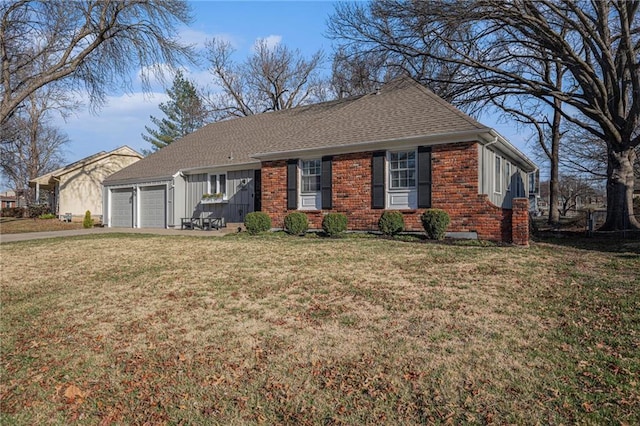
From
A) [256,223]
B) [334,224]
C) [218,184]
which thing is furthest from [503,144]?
[218,184]

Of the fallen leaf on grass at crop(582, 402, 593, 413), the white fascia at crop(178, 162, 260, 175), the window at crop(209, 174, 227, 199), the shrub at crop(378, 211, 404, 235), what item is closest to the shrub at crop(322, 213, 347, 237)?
the shrub at crop(378, 211, 404, 235)

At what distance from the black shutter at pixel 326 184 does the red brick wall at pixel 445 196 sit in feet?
0.67

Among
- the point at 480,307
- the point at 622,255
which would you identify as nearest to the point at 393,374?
the point at 480,307

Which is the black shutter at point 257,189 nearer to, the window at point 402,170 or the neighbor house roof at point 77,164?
the window at point 402,170

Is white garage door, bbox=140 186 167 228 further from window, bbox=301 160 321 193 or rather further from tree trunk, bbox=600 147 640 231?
tree trunk, bbox=600 147 640 231

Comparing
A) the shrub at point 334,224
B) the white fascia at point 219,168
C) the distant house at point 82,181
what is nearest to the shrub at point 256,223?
the shrub at point 334,224

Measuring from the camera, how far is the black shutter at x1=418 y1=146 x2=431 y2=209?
1257 cm

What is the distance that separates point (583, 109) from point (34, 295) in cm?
1730

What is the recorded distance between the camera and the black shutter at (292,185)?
50.4 ft

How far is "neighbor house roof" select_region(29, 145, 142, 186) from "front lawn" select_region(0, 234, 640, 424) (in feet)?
74.5

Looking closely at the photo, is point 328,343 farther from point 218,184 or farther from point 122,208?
point 122,208

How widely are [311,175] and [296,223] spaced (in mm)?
2171

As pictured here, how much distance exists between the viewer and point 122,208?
23.2 m

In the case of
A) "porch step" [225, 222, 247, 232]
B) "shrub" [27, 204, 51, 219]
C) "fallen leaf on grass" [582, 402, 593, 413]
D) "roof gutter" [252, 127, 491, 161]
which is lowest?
"fallen leaf on grass" [582, 402, 593, 413]
